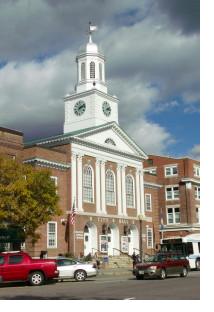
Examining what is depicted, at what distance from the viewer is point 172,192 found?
6931cm

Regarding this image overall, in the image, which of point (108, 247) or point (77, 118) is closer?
point (108, 247)

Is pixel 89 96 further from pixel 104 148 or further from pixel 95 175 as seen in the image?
pixel 95 175

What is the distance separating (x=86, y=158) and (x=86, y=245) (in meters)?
7.90

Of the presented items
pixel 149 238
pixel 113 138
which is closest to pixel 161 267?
pixel 113 138

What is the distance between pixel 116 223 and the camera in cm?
5162

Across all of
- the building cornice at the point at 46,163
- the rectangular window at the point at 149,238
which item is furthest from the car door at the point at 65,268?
the rectangular window at the point at 149,238

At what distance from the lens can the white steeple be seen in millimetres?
55562

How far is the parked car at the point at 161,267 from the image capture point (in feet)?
93.8

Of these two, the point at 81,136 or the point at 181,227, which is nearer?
the point at 81,136

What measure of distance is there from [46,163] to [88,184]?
18.7 feet

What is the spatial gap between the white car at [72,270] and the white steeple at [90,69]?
2873 centimetres
